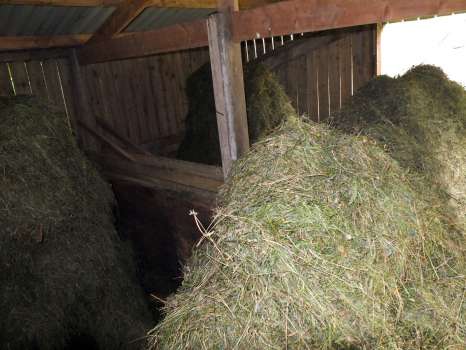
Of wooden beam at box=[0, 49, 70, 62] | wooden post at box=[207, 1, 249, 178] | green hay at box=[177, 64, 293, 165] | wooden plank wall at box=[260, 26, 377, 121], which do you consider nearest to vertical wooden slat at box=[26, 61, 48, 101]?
wooden beam at box=[0, 49, 70, 62]

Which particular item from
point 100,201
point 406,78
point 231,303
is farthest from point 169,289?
point 406,78

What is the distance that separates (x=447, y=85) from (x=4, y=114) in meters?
4.96

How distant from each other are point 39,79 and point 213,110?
3.07 m

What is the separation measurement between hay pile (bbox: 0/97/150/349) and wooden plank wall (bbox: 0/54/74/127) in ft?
7.53

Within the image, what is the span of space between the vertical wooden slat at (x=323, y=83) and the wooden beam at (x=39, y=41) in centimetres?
502

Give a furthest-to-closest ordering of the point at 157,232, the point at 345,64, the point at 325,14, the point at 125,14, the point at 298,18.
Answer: the point at 345,64 < the point at 157,232 < the point at 125,14 < the point at 298,18 < the point at 325,14

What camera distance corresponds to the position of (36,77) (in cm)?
625

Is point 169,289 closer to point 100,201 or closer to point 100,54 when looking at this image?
point 100,201

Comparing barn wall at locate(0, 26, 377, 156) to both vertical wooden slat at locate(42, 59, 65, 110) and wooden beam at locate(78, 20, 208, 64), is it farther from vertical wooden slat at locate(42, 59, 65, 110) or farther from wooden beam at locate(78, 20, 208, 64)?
wooden beam at locate(78, 20, 208, 64)

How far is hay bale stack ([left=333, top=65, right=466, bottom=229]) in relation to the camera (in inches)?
132

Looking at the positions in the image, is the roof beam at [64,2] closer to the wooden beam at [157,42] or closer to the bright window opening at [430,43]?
the wooden beam at [157,42]

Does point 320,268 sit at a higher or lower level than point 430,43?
lower

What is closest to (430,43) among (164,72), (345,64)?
(345,64)

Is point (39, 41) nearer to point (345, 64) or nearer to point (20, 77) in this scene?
point (20, 77)
